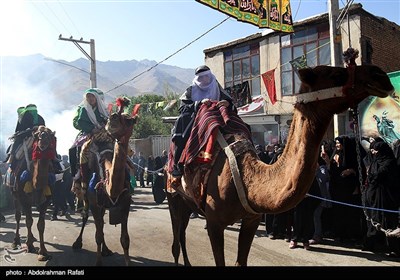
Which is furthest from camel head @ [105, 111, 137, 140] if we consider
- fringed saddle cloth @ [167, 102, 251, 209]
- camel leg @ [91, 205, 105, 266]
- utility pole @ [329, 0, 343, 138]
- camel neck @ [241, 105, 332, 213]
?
utility pole @ [329, 0, 343, 138]

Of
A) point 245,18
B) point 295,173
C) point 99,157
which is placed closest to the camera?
point 295,173

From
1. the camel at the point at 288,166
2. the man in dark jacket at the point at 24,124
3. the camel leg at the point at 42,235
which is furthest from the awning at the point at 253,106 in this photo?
the camel at the point at 288,166

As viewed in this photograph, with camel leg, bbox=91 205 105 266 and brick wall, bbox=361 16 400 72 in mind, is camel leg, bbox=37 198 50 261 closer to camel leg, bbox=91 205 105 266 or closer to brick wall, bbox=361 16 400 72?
camel leg, bbox=91 205 105 266

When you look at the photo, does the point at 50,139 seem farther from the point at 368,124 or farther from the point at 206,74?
the point at 368,124

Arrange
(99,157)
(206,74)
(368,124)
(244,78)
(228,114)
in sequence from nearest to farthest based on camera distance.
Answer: (228,114) < (206,74) < (99,157) < (368,124) < (244,78)

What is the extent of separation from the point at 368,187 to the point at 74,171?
5.69 meters

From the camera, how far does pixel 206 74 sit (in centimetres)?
492

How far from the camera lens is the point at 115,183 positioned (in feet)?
17.2

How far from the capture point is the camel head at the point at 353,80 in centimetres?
214

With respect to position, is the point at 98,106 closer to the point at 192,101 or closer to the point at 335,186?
the point at 192,101

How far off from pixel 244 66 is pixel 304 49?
3749 mm

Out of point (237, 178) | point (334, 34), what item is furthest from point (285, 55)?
point (237, 178)
